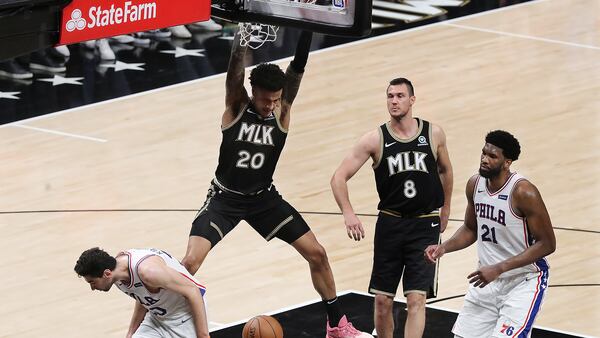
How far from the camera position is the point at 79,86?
1702cm

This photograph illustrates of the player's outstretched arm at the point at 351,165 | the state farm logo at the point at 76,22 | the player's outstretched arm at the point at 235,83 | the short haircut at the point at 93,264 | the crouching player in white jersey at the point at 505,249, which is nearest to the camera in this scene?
the state farm logo at the point at 76,22

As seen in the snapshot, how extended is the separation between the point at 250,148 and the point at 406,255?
4.34 feet

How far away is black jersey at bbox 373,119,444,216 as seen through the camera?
9617 millimetres

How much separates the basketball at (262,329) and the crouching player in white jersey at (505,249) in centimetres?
131

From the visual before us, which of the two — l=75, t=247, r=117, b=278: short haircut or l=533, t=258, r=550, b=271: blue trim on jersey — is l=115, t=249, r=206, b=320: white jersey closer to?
l=75, t=247, r=117, b=278: short haircut

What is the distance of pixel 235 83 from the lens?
9867 mm

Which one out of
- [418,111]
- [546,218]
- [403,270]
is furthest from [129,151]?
[546,218]

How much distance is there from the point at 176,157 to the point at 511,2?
7.98 meters

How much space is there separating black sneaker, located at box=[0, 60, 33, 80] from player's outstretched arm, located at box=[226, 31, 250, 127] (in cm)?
774

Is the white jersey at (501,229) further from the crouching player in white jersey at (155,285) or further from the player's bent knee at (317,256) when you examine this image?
the crouching player in white jersey at (155,285)

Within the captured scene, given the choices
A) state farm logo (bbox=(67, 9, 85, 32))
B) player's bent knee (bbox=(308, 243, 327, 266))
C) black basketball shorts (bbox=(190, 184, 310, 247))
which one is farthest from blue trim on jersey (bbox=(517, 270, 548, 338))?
state farm logo (bbox=(67, 9, 85, 32))

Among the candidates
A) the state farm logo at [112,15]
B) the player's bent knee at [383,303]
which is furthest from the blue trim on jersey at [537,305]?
the state farm logo at [112,15]

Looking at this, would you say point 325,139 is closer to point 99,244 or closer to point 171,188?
point 171,188

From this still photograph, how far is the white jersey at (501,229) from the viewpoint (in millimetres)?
8688
